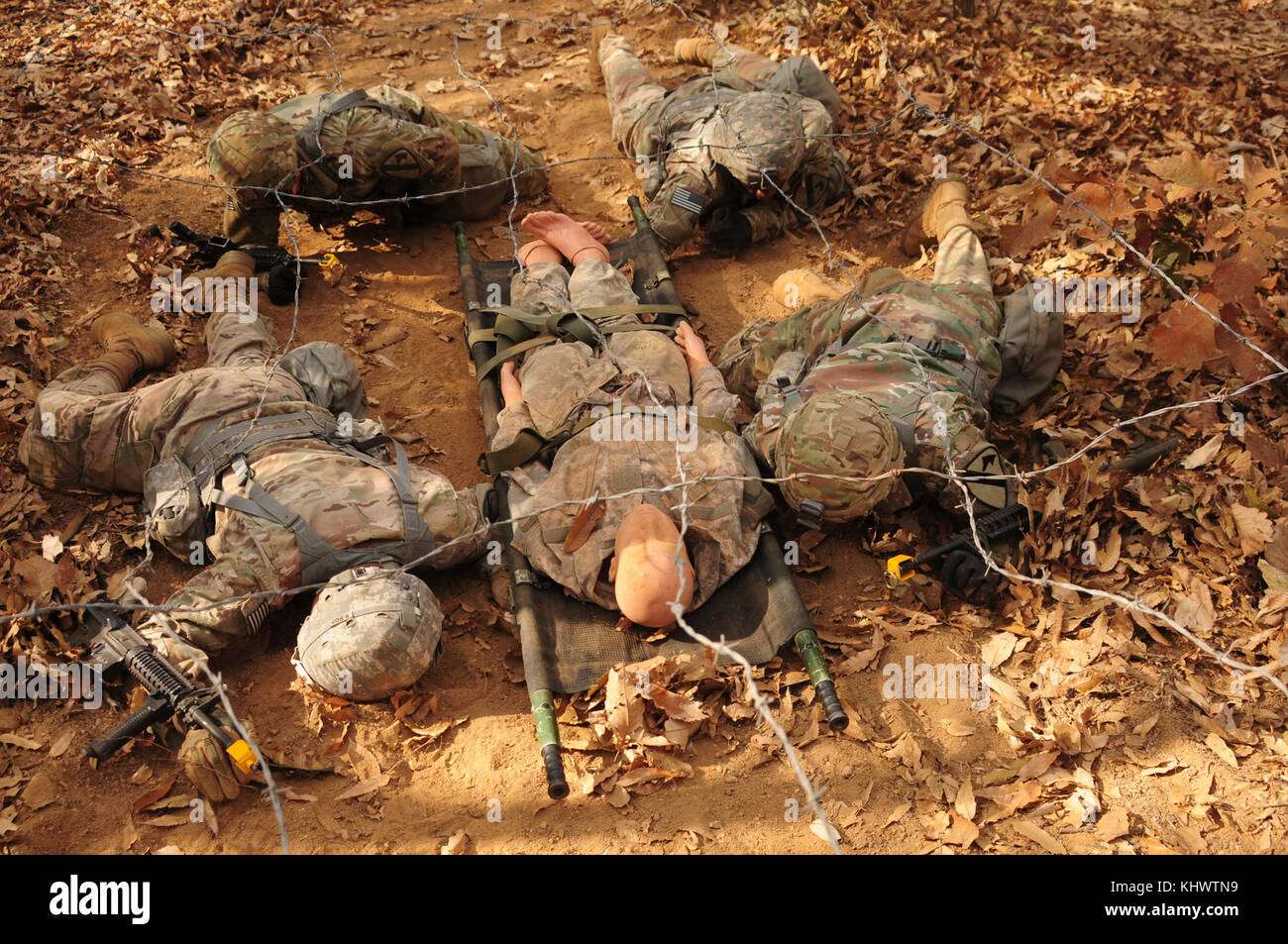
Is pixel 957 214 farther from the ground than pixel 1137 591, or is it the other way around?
pixel 957 214

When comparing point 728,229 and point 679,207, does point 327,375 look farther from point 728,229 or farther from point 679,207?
point 728,229

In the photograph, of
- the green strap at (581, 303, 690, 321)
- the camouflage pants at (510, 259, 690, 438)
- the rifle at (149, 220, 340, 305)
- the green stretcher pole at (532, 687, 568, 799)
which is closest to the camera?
the green stretcher pole at (532, 687, 568, 799)

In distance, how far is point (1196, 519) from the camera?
13.1 feet

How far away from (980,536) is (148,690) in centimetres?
333

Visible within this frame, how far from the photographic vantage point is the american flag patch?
231 inches

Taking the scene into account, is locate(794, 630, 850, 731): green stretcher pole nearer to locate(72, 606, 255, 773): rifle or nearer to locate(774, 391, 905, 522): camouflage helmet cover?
locate(774, 391, 905, 522): camouflage helmet cover

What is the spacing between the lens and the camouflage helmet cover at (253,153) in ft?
17.0

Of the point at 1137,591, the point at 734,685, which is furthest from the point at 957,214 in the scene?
the point at 734,685

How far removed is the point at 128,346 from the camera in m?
4.86

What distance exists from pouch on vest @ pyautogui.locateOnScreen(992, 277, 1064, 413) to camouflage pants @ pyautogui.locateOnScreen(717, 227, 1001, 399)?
8 centimetres

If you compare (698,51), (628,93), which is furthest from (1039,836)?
(698,51)

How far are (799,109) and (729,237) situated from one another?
89 centimetres

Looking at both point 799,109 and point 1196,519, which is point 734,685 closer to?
point 1196,519

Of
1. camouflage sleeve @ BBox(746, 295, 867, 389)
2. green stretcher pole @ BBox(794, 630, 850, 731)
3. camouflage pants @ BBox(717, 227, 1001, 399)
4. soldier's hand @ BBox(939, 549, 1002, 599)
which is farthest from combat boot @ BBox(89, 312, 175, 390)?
soldier's hand @ BBox(939, 549, 1002, 599)
